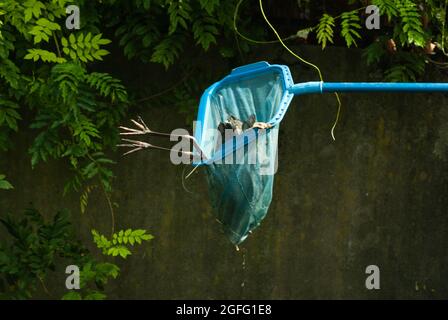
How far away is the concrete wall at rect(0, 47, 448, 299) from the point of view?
5.89 metres

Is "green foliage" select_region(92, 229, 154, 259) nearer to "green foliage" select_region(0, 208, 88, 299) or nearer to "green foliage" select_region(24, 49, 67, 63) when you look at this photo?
"green foliage" select_region(0, 208, 88, 299)

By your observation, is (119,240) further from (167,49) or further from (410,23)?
(410,23)

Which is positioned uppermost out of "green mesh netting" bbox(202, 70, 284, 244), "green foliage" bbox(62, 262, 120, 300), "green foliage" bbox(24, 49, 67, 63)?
"green foliage" bbox(24, 49, 67, 63)

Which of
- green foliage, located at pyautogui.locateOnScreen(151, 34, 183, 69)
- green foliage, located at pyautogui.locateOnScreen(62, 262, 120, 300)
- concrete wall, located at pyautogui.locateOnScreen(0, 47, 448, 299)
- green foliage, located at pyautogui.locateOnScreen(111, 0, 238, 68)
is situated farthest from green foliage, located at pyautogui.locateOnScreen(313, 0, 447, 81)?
green foliage, located at pyautogui.locateOnScreen(62, 262, 120, 300)

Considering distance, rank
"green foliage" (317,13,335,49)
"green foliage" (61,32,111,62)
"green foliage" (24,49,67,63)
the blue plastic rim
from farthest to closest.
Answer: "green foliage" (317,13,335,49) → "green foliage" (61,32,111,62) → "green foliage" (24,49,67,63) → the blue plastic rim

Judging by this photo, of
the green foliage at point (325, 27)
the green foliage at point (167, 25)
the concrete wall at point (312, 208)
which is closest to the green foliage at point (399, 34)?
the green foliage at point (325, 27)

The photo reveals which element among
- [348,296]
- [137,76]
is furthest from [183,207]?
[348,296]

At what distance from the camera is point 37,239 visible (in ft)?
17.6

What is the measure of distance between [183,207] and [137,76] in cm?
100

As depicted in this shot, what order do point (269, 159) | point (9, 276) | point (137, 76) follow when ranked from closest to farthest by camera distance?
1. point (269, 159)
2. point (9, 276)
3. point (137, 76)

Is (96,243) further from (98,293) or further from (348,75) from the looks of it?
(348,75)

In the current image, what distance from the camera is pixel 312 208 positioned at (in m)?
6.01

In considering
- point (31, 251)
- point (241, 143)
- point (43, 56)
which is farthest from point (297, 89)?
point (31, 251)

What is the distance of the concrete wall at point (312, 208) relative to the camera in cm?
589
